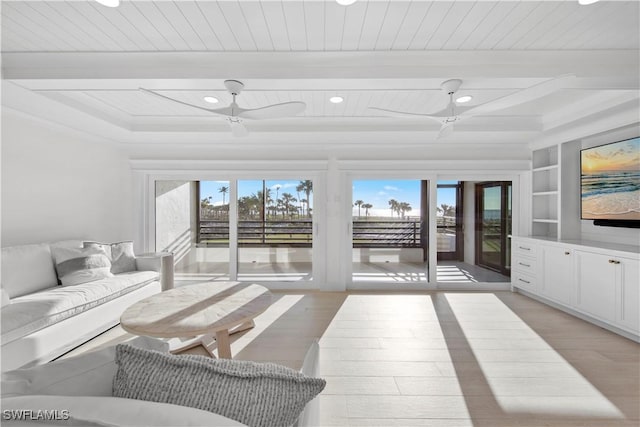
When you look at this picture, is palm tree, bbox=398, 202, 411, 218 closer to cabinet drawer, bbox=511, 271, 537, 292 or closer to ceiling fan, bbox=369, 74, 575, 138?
cabinet drawer, bbox=511, 271, 537, 292

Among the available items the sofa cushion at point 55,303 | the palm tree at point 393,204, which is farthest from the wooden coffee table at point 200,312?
the palm tree at point 393,204

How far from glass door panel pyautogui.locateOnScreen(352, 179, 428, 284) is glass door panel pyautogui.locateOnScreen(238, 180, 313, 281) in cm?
75

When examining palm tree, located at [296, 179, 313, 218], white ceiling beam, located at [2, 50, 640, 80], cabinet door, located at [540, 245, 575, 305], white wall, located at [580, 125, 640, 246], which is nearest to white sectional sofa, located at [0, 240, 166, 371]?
white ceiling beam, located at [2, 50, 640, 80]

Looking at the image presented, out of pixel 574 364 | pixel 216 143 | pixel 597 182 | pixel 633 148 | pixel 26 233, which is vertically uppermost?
pixel 216 143

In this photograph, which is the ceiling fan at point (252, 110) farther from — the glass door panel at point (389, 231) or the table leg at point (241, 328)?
the glass door panel at point (389, 231)

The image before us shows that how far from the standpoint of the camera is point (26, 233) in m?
2.93

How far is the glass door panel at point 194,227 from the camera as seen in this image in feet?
14.5

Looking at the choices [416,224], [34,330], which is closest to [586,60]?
[416,224]

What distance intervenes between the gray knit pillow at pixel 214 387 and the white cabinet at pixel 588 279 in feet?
11.0

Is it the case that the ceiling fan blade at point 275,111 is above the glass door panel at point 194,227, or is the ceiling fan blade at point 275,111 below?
above

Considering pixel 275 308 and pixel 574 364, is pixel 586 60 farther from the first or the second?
pixel 275 308

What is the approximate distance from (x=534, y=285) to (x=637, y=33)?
2930 mm

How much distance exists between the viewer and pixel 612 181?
3.13 meters

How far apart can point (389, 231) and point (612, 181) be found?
2565 millimetres
